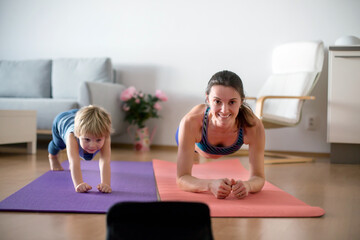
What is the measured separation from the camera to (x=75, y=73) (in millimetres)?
4199

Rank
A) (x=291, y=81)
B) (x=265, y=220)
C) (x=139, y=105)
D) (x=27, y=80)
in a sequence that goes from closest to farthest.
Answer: (x=265, y=220) < (x=291, y=81) < (x=139, y=105) < (x=27, y=80)

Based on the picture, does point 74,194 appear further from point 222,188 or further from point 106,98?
point 106,98

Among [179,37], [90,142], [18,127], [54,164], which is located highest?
[179,37]

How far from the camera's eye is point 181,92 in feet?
14.2

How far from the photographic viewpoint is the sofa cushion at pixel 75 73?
4117mm

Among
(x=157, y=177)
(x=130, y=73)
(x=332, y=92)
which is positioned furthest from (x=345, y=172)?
(x=130, y=73)

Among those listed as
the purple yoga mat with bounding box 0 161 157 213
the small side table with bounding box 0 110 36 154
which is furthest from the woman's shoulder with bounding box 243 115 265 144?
the small side table with bounding box 0 110 36 154

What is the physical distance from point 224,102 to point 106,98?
2311mm

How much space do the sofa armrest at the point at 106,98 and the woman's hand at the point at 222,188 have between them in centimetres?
212

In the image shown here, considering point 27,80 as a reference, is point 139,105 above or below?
below

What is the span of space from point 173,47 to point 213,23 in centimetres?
52

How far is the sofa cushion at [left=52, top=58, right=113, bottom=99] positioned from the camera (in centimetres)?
412

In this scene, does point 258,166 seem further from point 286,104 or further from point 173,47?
point 173,47

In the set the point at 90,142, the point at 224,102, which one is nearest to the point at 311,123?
the point at 224,102
